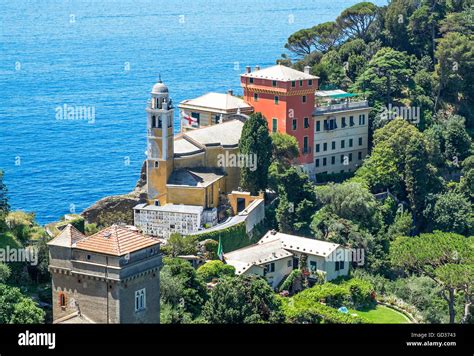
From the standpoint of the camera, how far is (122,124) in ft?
330

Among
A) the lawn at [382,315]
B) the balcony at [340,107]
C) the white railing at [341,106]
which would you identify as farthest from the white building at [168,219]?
the white railing at [341,106]

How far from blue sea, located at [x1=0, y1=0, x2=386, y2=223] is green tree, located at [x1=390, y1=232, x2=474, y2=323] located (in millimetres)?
25094

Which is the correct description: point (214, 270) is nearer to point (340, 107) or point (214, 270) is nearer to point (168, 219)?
point (168, 219)

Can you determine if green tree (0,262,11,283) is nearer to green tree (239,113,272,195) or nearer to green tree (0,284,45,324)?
green tree (0,284,45,324)

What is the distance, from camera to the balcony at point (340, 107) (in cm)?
6127

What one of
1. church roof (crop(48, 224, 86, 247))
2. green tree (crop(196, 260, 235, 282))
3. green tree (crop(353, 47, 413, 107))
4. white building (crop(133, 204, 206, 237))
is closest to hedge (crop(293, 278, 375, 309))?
green tree (crop(196, 260, 235, 282))

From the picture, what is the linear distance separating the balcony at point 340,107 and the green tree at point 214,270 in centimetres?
1830

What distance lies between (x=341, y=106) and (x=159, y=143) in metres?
16.2

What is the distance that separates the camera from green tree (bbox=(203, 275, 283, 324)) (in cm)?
3866

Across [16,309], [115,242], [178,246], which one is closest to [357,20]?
[178,246]

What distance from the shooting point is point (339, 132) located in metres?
62.8

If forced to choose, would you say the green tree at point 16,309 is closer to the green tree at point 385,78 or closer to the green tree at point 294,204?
the green tree at point 294,204
